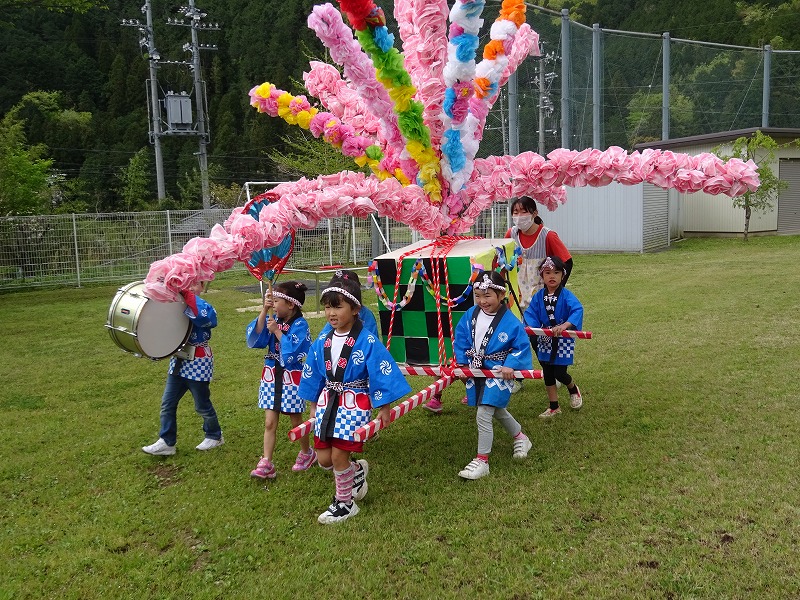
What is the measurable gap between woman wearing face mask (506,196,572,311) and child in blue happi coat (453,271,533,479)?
4.26 feet

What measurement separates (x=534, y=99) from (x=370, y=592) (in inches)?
647

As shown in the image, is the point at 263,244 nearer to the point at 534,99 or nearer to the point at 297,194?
the point at 297,194

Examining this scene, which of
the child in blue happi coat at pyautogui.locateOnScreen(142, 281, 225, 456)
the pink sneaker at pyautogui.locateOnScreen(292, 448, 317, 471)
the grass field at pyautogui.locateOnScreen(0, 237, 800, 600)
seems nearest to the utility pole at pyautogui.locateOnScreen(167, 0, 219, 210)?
the grass field at pyautogui.locateOnScreen(0, 237, 800, 600)

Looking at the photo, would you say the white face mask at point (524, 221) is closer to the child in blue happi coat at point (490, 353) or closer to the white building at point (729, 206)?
the child in blue happi coat at point (490, 353)

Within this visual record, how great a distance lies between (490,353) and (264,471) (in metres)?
1.66

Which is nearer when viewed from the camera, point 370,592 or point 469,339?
point 370,592

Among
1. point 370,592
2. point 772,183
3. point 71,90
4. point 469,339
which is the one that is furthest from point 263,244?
point 71,90

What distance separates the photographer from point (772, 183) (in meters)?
19.9

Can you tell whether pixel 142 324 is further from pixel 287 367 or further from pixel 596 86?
pixel 596 86

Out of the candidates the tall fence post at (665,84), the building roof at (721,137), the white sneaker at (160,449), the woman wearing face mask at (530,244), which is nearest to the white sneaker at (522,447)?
the woman wearing face mask at (530,244)

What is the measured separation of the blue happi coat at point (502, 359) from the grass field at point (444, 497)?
0.49 meters

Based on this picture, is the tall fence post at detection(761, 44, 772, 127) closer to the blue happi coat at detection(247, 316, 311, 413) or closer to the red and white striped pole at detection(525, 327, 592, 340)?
the red and white striped pole at detection(525, 327, 592, 340)

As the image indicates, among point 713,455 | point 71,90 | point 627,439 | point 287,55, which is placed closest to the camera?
point 713,455

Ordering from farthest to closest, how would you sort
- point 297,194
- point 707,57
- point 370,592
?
1. point 707,57
2. point 297,194
3. point 370,592
